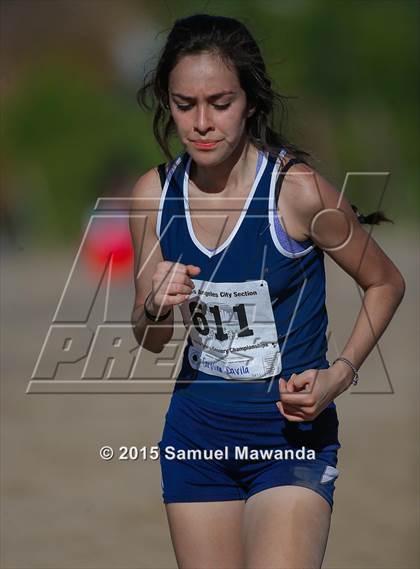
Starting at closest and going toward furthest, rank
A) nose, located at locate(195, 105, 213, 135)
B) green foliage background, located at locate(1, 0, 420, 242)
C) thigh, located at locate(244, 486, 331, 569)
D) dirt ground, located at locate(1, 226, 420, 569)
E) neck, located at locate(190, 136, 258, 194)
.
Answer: thigh, located at locate(244, 486, 331, 569) < nose, located at locate(195, 105, 213, 135) < neck, located at locate(190, 136, 258, 194) < dirt ground, located at locate(1, 226, 420, 569) < green foliage background, located at locate(1, 0, 420, 242)

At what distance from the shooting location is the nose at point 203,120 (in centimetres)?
247

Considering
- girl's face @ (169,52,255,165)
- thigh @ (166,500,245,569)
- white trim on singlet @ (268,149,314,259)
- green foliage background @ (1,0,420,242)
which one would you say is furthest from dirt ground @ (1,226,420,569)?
green foliage background @ (1,0,420,242)

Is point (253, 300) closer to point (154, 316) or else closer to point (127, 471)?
point (154, 316)

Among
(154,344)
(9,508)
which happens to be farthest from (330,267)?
(154,344)

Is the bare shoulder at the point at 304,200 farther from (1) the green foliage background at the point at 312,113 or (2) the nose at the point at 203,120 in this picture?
(1) the green foliage background at the point at 312,113

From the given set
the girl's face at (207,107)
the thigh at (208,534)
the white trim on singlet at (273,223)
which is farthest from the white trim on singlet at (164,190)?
the thigh at (208,534)

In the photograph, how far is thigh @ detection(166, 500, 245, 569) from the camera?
250cm

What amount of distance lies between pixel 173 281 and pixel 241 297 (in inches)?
8.4

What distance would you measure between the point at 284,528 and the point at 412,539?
2588 millimetres

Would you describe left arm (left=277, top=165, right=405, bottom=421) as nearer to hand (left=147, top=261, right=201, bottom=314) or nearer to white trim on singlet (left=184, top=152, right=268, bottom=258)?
white trim on singlet (left=184, top=152, right=268, bottom=258)

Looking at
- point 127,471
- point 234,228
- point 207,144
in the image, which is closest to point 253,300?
point 234,228

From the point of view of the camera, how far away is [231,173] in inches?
104

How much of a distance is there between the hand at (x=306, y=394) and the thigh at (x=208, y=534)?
1.06 feet

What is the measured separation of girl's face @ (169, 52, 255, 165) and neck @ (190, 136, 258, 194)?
0.23 ft
